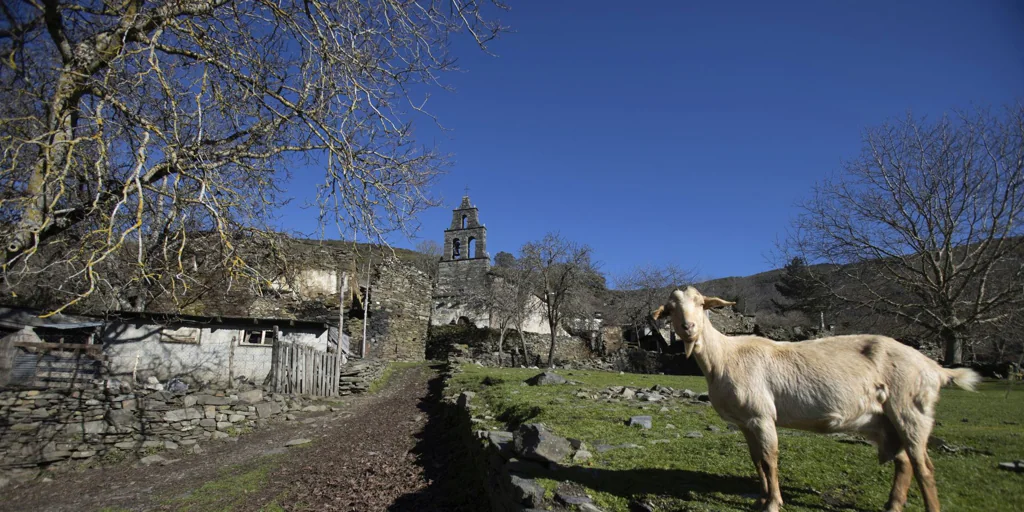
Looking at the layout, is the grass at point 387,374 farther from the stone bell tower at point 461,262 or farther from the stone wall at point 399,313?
the stone bell tower at point 461,262

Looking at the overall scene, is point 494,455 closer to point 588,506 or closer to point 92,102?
point 588,506

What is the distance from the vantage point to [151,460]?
11023 millimetres

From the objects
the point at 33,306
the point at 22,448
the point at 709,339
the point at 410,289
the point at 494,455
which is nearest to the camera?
the point at 709,339

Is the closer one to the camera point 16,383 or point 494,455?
point 494,455

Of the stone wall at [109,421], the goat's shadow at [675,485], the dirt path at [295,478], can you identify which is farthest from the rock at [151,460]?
the goat's shadow at [675,485]

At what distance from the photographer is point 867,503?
13.3 ft

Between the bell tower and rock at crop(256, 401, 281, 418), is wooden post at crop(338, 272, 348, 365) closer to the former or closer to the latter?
rock at crop(256, 401, 281, 418)

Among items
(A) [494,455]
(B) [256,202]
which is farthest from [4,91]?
(A) [494,455]

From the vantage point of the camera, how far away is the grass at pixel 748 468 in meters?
4.15

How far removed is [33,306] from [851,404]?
18.9 m

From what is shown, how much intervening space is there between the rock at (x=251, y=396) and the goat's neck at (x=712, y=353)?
13741 millimetres

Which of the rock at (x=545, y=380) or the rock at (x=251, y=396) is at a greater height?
the rock at (x=545, y=380)

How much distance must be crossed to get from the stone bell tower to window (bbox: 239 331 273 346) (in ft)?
89.8

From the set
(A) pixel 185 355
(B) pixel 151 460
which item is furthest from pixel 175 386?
(B) pixel 151 460
